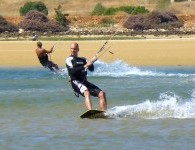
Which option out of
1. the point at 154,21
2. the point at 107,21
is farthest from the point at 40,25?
the point at 154,21

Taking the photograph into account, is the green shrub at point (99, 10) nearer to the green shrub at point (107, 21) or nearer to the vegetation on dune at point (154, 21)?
the green shrub at point (107, 21)

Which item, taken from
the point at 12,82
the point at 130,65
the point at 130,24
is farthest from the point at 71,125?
the point at 130,24

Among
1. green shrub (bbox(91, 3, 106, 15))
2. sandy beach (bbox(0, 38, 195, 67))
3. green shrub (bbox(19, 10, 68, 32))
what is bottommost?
green shrub (bbox(91, 3, 106, 15))

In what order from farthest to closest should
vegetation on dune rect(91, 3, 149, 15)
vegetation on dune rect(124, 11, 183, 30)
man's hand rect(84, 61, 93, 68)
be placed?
vegetation on dune rect(91, 3, 149, 15)
vegetation on dune rect(124, 11, 183, 30)
man's hand rect(84, 61, 93, 68)

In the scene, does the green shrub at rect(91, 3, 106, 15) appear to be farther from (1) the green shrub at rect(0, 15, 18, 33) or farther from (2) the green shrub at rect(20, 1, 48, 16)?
(1) the green shrub at rect(0, 15, 18, 33)

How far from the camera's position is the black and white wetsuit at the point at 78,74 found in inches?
623

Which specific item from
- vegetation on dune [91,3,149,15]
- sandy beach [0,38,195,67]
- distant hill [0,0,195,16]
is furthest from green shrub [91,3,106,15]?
sandy beach [0,38,195,67]

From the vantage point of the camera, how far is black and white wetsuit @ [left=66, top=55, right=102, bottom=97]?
15.8 meters

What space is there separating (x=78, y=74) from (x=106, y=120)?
0.97 m

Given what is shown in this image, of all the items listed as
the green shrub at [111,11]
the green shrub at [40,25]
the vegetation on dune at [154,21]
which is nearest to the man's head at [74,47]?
the green shrub at [40,25]

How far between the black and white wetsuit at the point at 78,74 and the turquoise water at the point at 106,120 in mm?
550

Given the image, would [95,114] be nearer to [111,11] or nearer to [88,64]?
[88,64]

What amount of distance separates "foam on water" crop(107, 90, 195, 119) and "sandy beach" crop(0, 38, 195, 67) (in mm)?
15380

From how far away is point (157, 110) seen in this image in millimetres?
16797
